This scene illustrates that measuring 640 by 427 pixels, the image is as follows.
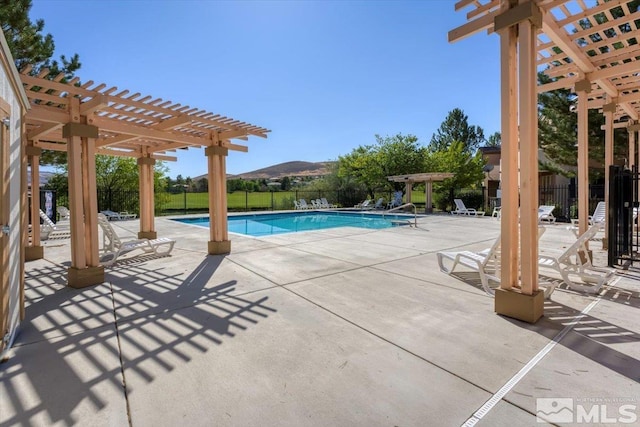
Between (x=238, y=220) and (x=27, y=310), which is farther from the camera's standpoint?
(x=238, y=220)

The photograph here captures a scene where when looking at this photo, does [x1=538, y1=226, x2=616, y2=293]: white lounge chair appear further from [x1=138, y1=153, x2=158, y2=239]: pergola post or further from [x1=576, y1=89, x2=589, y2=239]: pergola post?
[x1=138, y1=153, x2=158, y2=239]: pergola post

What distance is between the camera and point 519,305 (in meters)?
3.31

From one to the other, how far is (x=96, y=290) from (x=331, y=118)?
31.3 m

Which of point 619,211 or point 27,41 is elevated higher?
point 27,41

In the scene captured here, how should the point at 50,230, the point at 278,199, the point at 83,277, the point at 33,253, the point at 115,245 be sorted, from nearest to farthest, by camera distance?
the point at 83,277 < the point at 115,245 < the point at 33,253 < the point at 50,230 < the point at 278,199

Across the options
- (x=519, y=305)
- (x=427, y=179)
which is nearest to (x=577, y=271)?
(x=519, y=305)

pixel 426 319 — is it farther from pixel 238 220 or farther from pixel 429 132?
pixel 429 132

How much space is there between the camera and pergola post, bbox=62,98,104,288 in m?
4.81

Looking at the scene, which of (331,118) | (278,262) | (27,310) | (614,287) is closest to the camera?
(27,310)

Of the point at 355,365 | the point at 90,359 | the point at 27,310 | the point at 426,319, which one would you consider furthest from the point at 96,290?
the point at 426,319

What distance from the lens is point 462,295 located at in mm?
4160

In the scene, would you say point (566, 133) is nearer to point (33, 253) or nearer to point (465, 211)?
point (465, 211)

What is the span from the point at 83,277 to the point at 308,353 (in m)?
3.97

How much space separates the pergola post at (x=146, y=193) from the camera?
9070 millimetres
